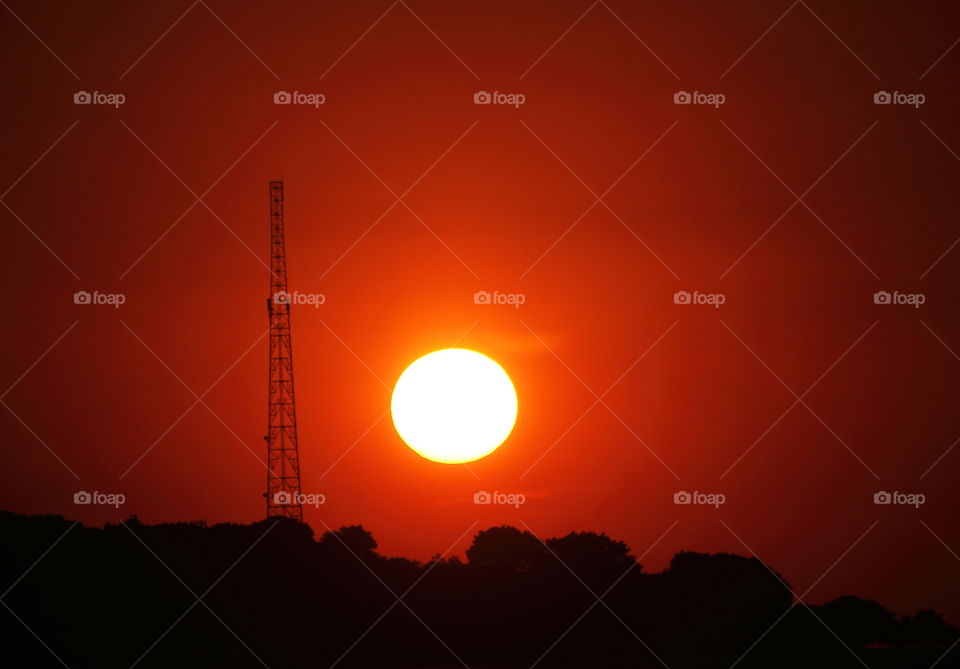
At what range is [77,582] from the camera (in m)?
84.6

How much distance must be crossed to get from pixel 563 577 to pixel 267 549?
2784 cm

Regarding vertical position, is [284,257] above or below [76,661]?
above

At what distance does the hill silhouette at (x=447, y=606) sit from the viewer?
289 feet

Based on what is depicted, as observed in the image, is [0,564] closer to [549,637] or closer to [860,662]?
[549,637]

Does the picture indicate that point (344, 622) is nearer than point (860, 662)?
Yes

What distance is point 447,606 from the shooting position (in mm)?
106812

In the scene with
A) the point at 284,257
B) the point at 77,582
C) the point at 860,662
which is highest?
the point at 284,257

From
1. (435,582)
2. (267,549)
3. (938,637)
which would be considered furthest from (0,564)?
(938,637)

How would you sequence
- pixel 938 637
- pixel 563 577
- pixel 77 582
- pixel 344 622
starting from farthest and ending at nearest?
pixel 938 637 → pixel 563 577 → pixel 344 622 → pixel 77 582

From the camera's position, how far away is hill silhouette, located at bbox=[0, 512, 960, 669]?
8806cm

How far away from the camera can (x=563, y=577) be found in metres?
109

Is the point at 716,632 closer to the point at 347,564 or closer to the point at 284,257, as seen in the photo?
the point at 347,564

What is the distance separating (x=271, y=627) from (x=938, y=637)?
210 ft

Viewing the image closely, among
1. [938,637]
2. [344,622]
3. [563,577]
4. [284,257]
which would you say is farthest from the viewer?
[938,637]
